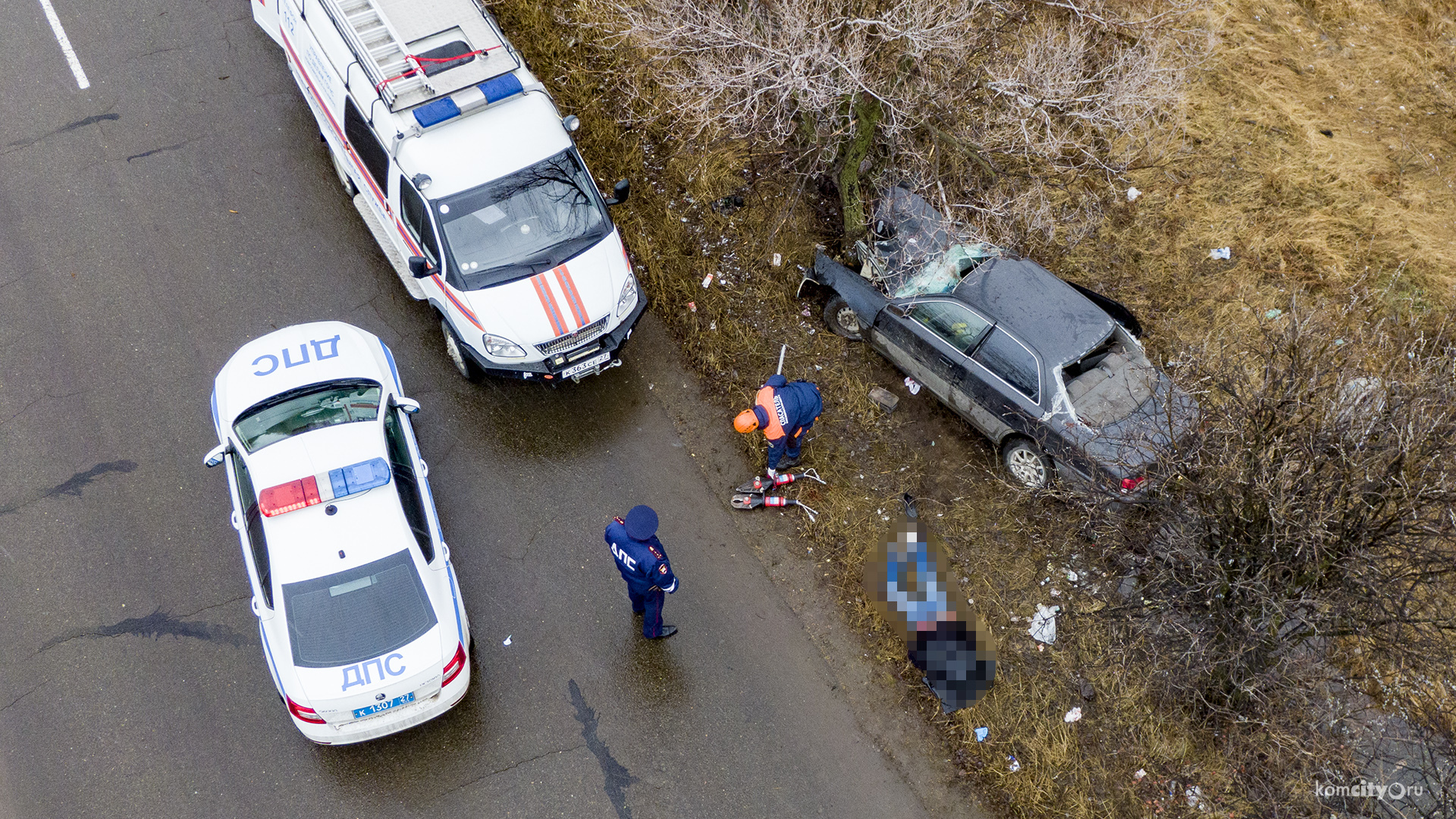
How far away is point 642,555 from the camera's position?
6.57 metres

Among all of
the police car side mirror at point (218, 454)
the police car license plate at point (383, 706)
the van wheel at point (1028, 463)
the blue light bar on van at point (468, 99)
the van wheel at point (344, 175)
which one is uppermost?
the blue light bar on van at point (468, 99)

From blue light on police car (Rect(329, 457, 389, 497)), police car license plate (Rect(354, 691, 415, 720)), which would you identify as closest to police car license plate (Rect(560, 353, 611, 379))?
blue light on police car (Rect(329, 457, 389, 497))

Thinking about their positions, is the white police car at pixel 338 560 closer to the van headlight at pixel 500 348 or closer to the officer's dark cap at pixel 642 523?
the van headlight at pixel 500 348

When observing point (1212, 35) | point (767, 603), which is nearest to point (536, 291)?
point (767, 603)

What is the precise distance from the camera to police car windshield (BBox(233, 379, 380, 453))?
693cm

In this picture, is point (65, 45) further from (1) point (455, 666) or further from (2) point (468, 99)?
(1) point (455, 666)

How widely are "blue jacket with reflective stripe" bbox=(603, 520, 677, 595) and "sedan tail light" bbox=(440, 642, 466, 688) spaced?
139cm

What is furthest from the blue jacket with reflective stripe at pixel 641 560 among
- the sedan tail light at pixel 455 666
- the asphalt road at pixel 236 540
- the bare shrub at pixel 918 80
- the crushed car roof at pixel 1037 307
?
the bare shrub at pixel 918 80

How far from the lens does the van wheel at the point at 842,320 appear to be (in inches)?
352

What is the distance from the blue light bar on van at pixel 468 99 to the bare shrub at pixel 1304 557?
6509mm

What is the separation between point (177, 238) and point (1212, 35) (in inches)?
475

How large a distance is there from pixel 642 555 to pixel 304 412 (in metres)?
3.07

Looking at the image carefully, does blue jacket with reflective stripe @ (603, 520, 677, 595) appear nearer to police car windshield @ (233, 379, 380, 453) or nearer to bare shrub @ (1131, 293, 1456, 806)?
police car windshield @ (233, 379, 380, 453)

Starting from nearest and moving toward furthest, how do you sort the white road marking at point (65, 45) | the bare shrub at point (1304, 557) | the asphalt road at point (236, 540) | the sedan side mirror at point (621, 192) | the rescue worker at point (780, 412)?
the bare shrub at point (1304, 557)
the asphalt road at point (236, 540)
the rescue worker at point (780, 412)
the sedan side mirror at point (621, 192)
the white road marking at point (65, 45)
